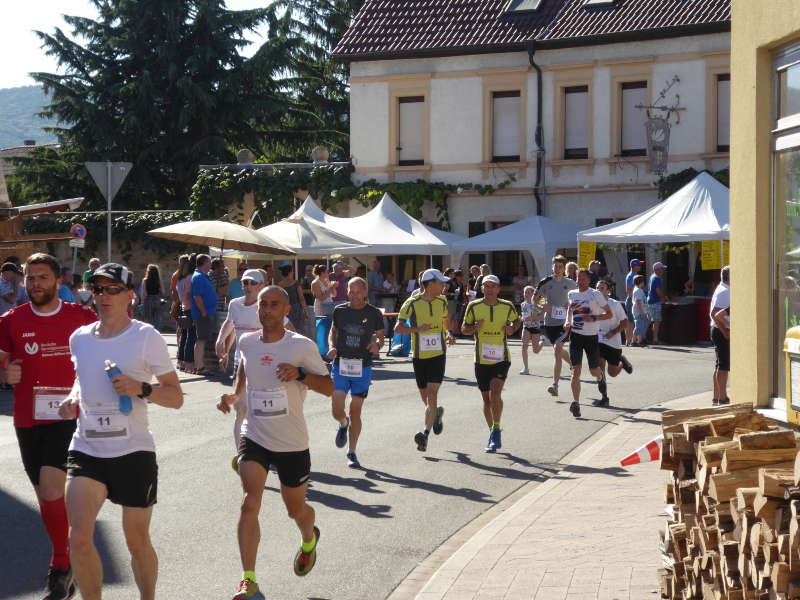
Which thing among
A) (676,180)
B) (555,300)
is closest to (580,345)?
(555,300)

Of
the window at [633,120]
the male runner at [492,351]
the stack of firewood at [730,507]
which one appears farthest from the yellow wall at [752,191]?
the window at [633,120]

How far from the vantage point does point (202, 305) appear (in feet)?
64.4

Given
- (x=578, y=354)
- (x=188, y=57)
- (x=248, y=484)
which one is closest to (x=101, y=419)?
(x=248, y=484)

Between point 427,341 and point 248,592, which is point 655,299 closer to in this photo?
point 427,341

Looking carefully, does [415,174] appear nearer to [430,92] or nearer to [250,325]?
[430,92]

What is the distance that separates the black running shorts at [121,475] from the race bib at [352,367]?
5.64m

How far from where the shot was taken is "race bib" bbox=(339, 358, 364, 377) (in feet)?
37.8

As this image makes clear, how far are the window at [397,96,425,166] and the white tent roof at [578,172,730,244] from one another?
32.5 ft

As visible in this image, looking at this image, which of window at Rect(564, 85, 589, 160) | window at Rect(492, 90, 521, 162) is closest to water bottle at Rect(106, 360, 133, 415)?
window at Rect(564, 85, 589, 160)

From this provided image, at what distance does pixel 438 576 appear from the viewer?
727cm

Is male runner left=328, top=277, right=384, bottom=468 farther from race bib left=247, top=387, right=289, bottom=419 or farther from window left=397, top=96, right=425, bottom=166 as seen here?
window left=397, top=96, right=425, bottom=166

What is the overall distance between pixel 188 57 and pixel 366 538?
38459mm

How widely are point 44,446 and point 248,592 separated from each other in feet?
4.98

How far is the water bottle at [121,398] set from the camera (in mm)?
5770
